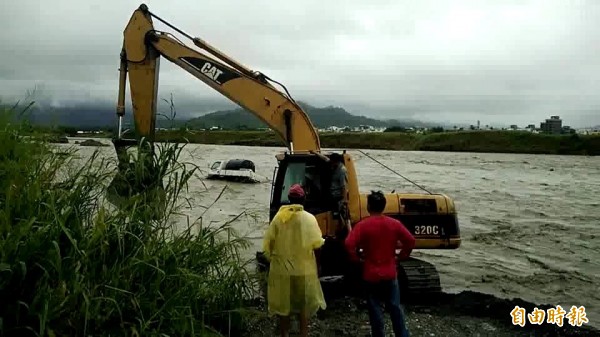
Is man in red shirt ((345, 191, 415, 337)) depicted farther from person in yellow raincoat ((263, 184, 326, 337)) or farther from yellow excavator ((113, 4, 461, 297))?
yellow excavator ((113, 4, 461, 297))

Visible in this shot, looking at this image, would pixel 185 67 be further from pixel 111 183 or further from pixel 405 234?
pixel 405 234

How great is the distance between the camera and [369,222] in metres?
5.38

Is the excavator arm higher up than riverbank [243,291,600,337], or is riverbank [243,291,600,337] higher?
the excavator arm

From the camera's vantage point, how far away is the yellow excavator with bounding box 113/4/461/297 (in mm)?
7555

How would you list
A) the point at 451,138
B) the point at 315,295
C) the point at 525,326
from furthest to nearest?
1. the point at 451,138
2. the point at 525,326
3. the point at 315,295

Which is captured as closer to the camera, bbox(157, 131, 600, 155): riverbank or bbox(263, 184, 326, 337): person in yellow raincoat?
bbox(263, 184, 326, 337): person in yellow raincoat

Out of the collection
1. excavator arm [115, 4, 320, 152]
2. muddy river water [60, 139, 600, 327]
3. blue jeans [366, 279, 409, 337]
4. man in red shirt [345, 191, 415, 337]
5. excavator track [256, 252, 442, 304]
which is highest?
excavator arm [115, 4, 320, 152]

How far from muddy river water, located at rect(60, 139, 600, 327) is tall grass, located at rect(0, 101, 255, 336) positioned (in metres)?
0.60

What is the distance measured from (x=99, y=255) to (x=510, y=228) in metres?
14.8

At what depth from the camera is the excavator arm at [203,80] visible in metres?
8.25

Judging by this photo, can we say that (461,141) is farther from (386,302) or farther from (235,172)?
(386,302)

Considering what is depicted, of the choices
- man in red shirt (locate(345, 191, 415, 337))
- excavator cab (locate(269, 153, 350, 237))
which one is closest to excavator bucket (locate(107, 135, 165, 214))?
man in red shirt (locate(345, 191, 415, 337))

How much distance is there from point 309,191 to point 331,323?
1.81 metres

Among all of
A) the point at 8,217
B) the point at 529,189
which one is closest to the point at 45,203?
the point at 8,217
